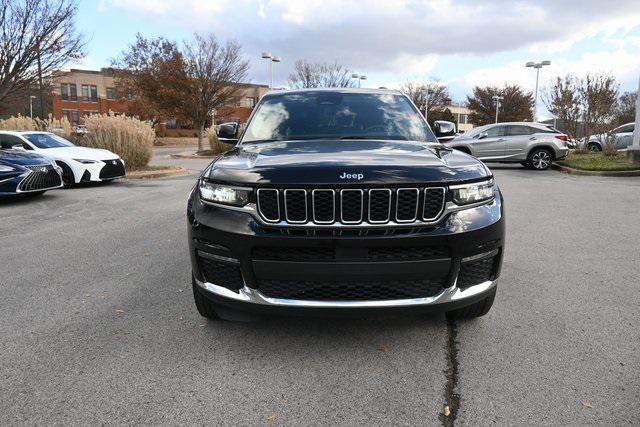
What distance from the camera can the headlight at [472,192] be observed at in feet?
9.13

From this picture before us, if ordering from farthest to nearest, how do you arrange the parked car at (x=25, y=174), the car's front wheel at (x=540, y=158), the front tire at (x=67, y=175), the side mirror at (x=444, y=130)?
the car's front wheel at (x=540, y=158) < the front tire at (x=67, y=175) < the parked car at (x=25, y=174) < the side mirror at (x=444, y=130)

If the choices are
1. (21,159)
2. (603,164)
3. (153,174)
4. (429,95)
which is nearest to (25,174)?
(21,159)

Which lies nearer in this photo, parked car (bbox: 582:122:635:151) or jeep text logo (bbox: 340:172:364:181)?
jeep text logo (bbox: 340:172:364:181)

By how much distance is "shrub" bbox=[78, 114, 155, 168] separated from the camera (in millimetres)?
15102

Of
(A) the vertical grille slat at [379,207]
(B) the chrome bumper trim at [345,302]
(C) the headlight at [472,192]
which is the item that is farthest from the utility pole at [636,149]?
(A) the vertical grille slat at [379,207]

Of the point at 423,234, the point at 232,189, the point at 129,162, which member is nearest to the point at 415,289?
the point at 423,234

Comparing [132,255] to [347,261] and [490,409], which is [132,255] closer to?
[347,261]

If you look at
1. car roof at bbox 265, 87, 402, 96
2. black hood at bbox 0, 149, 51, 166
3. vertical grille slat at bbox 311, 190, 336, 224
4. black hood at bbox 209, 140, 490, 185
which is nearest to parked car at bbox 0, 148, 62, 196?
black hood at bbox 0, 149, 51, 166

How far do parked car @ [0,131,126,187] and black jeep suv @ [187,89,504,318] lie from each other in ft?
32.9

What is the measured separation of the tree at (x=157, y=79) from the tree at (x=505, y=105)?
39.0 meters

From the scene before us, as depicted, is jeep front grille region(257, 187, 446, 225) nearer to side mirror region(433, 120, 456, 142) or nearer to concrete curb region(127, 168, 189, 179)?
side mirror region(433, 120, 456, 142)

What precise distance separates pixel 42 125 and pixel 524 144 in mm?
17849

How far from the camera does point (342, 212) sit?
2.66 metres

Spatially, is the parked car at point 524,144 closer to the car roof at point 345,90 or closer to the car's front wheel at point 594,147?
the car's front wheel at point 594,147
